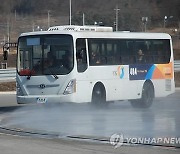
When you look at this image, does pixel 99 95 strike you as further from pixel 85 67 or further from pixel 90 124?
pixel 90 124

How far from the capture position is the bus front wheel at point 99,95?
21031 millimetres

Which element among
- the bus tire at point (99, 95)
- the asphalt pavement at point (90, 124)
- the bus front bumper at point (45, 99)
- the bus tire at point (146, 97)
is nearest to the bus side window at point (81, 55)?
the bus tire at point (99, 95)

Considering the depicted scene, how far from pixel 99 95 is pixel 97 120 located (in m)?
3.49

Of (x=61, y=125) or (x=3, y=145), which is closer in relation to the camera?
(x=3, y=145)

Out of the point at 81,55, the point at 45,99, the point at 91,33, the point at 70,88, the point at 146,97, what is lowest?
the point at 146,97

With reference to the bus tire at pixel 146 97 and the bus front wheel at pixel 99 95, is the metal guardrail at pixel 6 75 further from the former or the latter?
the bus front wheel at pixel 99 95

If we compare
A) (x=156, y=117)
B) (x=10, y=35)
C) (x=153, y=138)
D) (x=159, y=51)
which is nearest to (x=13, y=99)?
(x=159, y=51)

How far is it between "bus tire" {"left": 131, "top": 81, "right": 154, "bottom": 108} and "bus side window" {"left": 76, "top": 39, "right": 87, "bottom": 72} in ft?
11.5

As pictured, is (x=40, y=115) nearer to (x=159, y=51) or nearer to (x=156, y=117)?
(x=156, y=117)

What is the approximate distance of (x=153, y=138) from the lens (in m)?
13.6

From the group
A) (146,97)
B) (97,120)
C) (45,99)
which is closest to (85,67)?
(45,99)

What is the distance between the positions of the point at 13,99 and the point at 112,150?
16735 millimetres

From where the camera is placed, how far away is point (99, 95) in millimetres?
21172

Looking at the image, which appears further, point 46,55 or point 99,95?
point 99,95
